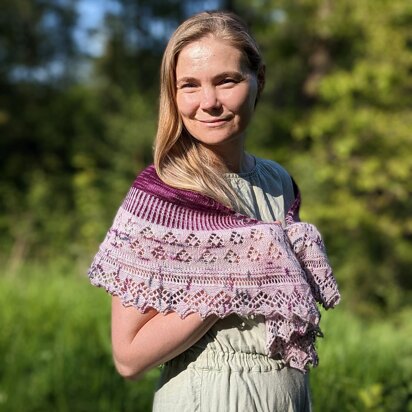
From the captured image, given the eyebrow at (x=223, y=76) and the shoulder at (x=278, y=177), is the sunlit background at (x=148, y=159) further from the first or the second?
the eyebrow at (x=223, y=76)

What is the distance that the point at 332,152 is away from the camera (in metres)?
10.0

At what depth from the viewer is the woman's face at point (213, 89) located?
1.84 metres

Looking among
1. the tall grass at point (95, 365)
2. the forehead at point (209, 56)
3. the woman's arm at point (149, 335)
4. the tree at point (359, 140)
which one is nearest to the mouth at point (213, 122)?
the forehead at point (209, 56)

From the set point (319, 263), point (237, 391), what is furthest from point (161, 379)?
point (319, 263)

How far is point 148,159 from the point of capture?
14492 mm

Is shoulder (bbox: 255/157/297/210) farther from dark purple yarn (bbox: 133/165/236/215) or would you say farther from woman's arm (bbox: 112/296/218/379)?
woman's arm (bbox: 112/296/218/379)

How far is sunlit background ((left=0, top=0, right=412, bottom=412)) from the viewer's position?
470 centimetres

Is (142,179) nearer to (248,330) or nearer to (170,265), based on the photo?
(170,265)


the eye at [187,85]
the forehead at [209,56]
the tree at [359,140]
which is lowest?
the eye at [187,85]

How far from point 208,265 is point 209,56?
1.53 feet

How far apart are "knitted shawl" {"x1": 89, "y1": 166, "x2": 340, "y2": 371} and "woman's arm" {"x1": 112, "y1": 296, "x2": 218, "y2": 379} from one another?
27 millimetres

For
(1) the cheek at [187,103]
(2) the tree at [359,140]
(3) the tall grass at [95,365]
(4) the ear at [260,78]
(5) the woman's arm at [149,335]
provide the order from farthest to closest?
(2) the tree at [359,140]
(3) the tall grass at [95,365]
(4) the ear at [260,78]
(1) the cheek at [187,103]
(5) the woman's arm at [149,335]

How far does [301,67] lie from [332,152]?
5071 millimetres

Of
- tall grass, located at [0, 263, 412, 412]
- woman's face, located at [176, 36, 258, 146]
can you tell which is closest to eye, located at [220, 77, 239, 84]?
woman's face, located at [176, 36, 258, 146]
